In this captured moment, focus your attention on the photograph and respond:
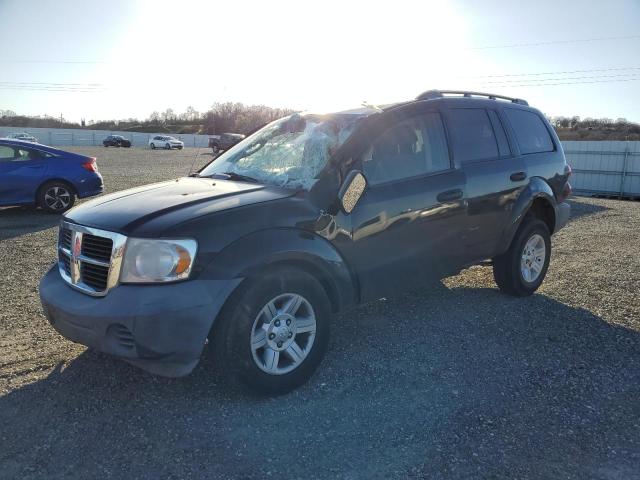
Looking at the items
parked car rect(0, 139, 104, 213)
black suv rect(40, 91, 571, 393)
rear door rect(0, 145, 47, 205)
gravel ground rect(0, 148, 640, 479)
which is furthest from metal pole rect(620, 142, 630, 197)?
rear door rect(0, 145, 47, 205)

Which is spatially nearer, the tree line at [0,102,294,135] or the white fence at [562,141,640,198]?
the white fence at [562,141,640,198]

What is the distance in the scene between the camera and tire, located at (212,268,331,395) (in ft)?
10.4

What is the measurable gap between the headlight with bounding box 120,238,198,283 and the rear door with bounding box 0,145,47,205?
8466 millimetres

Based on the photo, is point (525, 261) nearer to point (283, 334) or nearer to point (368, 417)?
point (368, 417)

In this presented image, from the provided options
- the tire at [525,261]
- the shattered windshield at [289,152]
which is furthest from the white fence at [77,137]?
the tire at [525,261]

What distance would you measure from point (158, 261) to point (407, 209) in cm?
193

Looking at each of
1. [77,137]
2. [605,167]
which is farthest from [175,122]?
[605,167]

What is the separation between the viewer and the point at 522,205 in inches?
204

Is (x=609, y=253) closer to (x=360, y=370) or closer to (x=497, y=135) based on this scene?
(x=497, y=135)

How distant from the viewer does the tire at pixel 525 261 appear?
17.6 ft

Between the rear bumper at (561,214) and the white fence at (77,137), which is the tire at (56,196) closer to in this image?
the rear bumper at (561,214)

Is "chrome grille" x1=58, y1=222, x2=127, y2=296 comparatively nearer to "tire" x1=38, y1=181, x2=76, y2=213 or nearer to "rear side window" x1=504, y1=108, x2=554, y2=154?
"rear side window" x1=504, y1=108, x2=554, y2=154

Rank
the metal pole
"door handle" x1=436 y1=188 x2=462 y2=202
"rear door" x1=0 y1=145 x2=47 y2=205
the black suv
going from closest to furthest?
1. the black suv
2. "door handle" x1=436 y1=188 x2=462 y2=202
3. "rear door" x1=0 y1=145 x2=47 y2=205
4. the metal pole

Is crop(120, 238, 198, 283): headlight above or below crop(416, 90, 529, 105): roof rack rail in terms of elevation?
below
